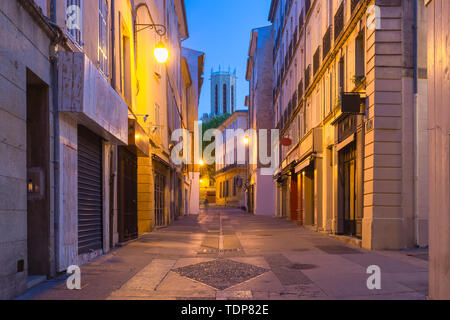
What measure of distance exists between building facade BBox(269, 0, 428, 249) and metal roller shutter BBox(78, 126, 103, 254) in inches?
252

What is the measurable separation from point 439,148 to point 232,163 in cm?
5965

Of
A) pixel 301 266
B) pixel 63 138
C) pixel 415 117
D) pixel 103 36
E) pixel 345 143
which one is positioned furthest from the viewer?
pixel 345 143

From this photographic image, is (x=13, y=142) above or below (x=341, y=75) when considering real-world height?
below

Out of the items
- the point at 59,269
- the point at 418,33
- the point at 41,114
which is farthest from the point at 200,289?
the point at 418,33

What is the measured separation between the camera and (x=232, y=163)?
64688 mm

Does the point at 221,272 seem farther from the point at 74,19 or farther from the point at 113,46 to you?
the point at 113,46

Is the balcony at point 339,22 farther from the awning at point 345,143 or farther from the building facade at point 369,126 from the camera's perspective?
the awning at point 345,143

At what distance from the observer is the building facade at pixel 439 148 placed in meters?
4.87

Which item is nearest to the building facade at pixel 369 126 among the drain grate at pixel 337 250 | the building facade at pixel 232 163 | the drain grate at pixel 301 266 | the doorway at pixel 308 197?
the drain grate at pixel 337 250

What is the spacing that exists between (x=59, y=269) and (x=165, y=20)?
724 inches

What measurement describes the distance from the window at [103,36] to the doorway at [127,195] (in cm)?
257

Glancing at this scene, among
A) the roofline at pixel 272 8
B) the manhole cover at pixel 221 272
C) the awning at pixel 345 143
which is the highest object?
the roofline at pixel 272 8

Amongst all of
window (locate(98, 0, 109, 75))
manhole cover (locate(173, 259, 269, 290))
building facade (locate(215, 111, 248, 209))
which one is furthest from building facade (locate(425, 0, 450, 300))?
building facade (locate(215, 111, 248, 209))

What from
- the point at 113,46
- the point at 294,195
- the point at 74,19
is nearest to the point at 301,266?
the point at 74,19
